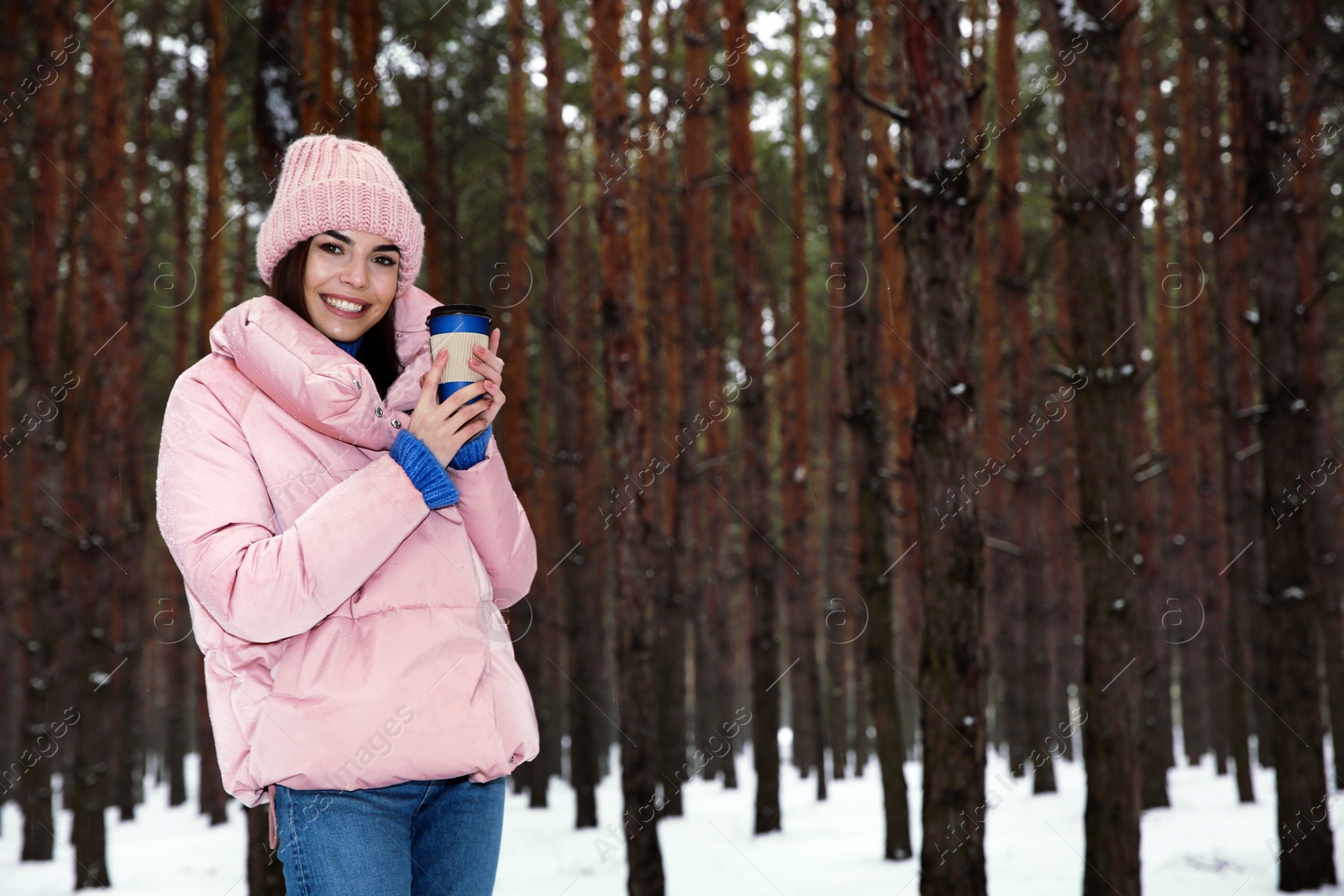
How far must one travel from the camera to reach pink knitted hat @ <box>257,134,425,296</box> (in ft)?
6.40

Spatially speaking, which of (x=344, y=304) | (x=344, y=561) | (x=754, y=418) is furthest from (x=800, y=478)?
(x=344, y=561)

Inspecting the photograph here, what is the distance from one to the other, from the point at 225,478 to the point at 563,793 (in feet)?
50.1

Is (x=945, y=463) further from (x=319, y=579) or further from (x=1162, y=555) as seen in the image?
(x=1162, y=555)

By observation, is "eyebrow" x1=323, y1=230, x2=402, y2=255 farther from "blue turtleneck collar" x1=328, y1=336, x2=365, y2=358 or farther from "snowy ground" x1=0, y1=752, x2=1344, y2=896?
"snowy ground" x1=0, y1=752, x2=1344, y2=896

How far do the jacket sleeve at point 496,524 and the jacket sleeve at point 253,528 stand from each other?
142mm

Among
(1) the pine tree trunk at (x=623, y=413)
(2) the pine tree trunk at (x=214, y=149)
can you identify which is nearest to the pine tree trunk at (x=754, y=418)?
(1) the pine tree trunk at (x=623, y=413)

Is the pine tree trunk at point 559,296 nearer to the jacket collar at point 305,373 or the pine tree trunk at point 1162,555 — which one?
the pine tree trunk at point 1162,555

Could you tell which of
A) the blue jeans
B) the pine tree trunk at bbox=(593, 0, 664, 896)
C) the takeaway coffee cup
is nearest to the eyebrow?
the takeaway coffee cup

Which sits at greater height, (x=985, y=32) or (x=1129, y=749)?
(x=985, y=32)

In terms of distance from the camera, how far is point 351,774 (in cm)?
166

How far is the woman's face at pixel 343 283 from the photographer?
6.41ft

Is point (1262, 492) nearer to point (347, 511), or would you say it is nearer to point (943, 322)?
point (943, 322)

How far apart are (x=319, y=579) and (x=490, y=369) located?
447mm

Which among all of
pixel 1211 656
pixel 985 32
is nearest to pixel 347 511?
pixel 985 32
